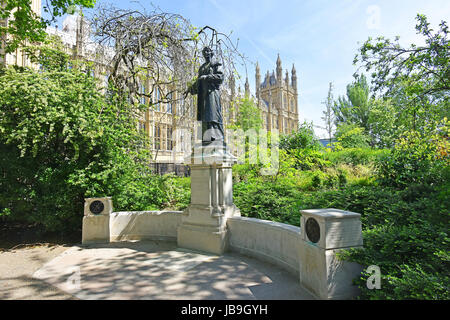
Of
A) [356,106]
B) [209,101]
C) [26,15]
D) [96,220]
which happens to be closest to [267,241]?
[209,101]

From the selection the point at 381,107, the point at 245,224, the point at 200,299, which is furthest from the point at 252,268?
the point at 381,107

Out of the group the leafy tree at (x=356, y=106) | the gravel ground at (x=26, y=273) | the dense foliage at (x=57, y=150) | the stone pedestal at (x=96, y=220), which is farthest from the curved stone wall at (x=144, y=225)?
the leafy tree at (x=356, y=106)

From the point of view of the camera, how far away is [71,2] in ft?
23.8

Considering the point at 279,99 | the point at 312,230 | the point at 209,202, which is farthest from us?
the point at 279,99

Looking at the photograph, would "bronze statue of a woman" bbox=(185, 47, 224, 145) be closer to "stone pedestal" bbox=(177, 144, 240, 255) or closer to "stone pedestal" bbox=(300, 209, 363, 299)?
"stone pedestal" bbox=(177, 144, 240, 255)

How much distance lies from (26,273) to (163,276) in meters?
2.47

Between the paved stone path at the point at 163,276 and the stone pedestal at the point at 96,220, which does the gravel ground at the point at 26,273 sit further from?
the stone pedestal at the point at 96,220

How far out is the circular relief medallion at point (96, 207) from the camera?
6117mm

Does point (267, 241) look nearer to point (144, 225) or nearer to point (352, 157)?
point (144, 225)

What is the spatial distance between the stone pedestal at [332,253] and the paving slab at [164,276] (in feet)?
1.20

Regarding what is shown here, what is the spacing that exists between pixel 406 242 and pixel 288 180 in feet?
21.2

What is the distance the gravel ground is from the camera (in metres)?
3.52

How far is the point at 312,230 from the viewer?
3293 millimetres
